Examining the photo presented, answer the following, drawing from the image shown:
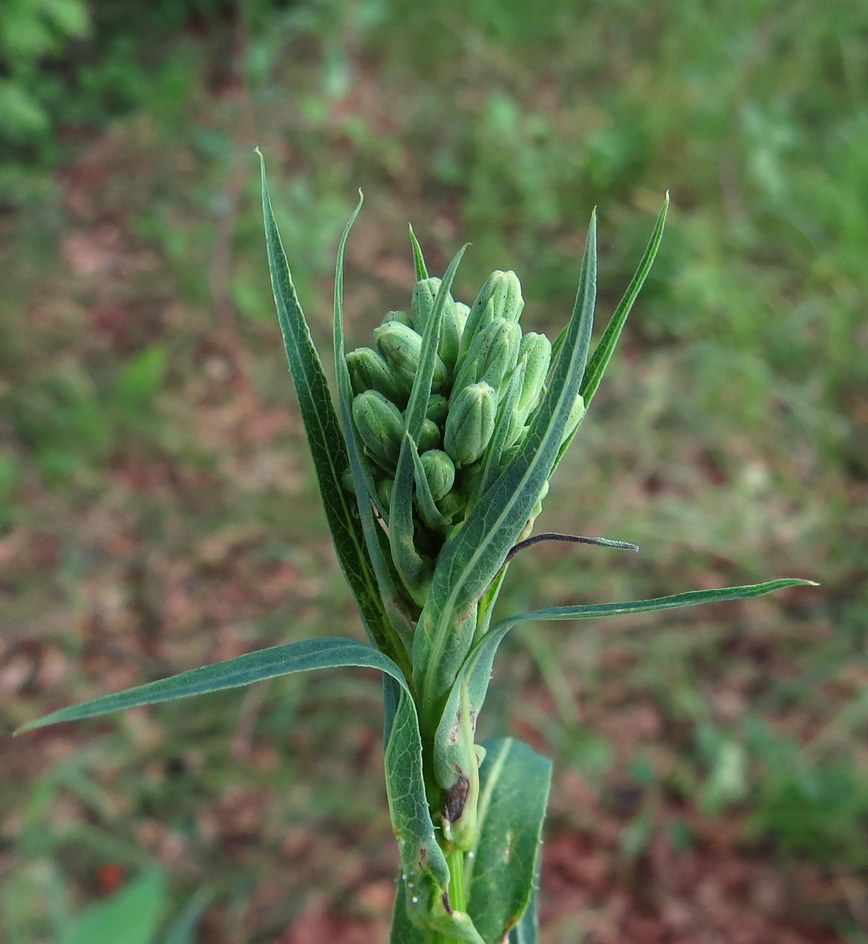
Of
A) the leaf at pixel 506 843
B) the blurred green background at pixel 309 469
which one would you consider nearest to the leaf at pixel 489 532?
the leaf at pixel 506 843

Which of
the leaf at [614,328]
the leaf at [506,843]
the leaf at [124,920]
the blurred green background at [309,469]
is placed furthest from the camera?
the blurred green background at [309,469]

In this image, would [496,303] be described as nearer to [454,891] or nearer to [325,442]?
[325,442]

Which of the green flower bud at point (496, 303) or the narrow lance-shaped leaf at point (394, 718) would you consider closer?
the narrow lance-shaped leaf at point (394, 718)

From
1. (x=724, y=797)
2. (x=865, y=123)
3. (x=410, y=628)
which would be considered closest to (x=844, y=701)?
(x=724, y=797)

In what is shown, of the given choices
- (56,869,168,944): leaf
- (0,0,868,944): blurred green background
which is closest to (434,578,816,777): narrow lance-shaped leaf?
(0,0,868,944): blurred green background

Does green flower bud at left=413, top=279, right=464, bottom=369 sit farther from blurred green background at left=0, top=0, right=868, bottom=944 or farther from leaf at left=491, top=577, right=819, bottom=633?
blurred green background at left=0, top=0, right=868, bottom=944

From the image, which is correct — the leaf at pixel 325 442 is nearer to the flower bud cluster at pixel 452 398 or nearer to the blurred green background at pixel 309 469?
the flower bud cluster at pixel 452 398

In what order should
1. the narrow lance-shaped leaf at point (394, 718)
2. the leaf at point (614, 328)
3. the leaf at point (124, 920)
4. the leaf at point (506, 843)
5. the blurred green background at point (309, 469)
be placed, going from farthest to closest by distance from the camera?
the blurred green background at point (309, 469) < the leaf at point (124, 920) < the leaf at point (506, 843) < the leaf at point (614, 328) < the narrow lance-shaped leaf at point (394, 718)

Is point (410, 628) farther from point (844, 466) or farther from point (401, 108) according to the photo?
point (401, 108)
